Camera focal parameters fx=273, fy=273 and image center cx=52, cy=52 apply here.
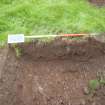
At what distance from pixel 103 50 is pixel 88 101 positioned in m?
0.81

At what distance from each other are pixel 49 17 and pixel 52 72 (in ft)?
3.44

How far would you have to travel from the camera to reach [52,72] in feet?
10.5

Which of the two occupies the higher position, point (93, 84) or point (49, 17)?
point (49, 17)

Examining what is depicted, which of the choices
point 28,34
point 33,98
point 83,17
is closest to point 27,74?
point 33,98

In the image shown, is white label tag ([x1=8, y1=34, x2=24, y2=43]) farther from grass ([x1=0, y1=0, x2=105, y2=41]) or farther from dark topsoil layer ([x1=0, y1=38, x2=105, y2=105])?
grass ([x1=0, y1=0, x2=105, y2=41])

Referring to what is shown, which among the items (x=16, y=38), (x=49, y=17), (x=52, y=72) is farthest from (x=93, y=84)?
(x=49, y=17)

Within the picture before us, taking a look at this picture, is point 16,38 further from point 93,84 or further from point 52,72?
point 93,84

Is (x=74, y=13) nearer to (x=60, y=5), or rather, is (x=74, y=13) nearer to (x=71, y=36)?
(x=60, y=5)

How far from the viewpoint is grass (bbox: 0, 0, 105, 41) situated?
3.77 meters

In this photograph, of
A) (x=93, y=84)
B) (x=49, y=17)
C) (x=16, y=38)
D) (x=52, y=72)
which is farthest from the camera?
(x=49, y=17)

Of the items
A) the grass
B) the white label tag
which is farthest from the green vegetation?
the white label tag

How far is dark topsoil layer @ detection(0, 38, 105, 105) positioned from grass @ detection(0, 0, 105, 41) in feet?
1.09

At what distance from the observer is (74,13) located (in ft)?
13.2

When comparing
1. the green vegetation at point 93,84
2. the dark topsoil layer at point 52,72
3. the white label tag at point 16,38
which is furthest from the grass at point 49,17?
the green vegetation at point 93,84
